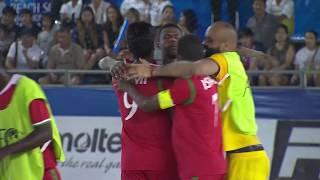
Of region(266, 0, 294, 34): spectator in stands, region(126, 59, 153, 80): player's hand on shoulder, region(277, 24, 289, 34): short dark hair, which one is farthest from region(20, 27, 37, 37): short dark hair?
region(126, 59, 153, 80): player's hand on shoulder

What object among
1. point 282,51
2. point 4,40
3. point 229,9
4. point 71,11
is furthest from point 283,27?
point 4,40

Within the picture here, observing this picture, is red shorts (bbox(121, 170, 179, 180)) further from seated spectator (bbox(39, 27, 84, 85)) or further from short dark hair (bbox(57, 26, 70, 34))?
short dark hair (bbox(57, 26, 70, 34))

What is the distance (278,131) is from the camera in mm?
10242

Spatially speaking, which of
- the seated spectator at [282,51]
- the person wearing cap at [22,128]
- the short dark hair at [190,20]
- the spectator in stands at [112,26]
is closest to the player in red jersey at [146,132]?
the person wearing cap at [22,128]

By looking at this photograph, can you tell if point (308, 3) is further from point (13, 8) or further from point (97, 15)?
point (13, 8)

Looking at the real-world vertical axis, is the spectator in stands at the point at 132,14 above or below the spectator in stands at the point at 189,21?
above

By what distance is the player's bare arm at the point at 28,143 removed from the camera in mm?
5465

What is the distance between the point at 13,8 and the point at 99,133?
14.7 feet

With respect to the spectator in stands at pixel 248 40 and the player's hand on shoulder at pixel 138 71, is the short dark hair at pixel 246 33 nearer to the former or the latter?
the spectator in stands at pixel 248 40

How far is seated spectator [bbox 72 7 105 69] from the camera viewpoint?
Answer: 42.7 ft

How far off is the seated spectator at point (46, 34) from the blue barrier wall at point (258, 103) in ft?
7.21

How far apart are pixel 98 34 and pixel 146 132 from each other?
22.8ft

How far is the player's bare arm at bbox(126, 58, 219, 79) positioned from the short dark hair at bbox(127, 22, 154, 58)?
15 centimetres

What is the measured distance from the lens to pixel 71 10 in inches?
552
